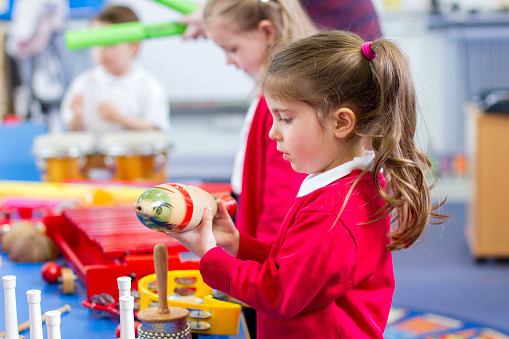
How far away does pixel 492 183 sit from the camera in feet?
11.6

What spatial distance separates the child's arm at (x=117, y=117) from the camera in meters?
3.34

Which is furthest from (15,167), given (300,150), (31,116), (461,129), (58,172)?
(461,129)

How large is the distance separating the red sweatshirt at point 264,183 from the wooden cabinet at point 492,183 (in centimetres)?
233

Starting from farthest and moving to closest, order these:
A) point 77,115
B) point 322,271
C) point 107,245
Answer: point 77,115 → point 107,245 → point 322,271

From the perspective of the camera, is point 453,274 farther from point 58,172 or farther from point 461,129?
point 461,129

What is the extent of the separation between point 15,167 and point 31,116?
1943 mm

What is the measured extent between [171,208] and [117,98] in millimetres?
2799

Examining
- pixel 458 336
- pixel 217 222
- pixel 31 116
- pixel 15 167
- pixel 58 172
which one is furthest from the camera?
pixel 31 116

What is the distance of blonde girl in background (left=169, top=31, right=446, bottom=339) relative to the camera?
3.12ft

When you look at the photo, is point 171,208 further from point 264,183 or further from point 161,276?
point 264,183

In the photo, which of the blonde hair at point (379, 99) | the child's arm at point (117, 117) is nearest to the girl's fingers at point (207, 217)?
the blonde hair at point (379, 99)

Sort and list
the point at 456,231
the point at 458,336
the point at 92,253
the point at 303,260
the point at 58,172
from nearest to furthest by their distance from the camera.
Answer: the point at 303,260
the point at 92,253
the point at 458,336
the point at 58,172
the point at 456,231

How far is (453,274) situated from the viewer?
349 cm

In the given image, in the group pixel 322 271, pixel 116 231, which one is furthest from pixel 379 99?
pixel 116 231
